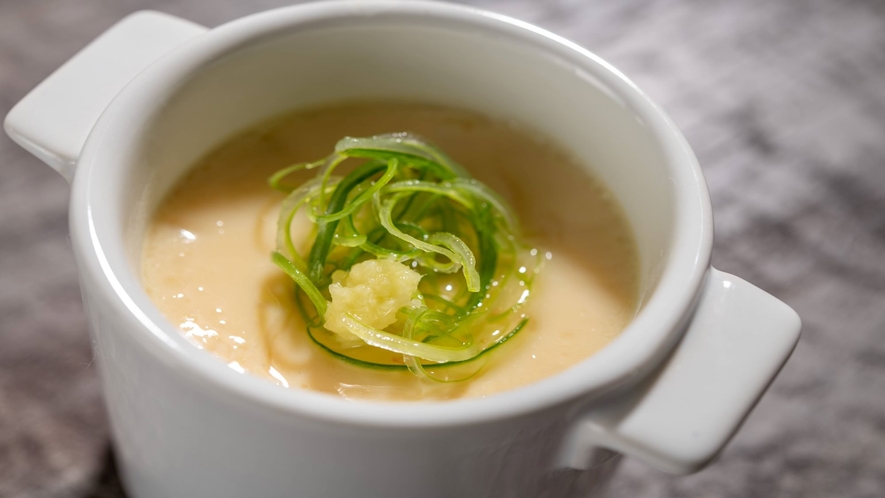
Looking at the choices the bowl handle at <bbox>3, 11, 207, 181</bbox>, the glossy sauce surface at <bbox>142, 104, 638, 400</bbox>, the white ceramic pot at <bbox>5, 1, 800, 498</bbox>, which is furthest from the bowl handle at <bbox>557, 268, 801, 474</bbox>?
the bowl handle at <bbox>3, 11, 207, 181</bbox>

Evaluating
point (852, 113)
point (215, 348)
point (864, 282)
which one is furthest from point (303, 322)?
point (852, 113)

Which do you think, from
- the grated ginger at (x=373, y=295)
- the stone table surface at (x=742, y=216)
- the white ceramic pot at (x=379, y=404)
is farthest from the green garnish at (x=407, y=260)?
the stone table surface at (x=742, y=216)

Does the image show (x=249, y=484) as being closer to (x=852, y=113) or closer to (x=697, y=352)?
(x=697, y=352)

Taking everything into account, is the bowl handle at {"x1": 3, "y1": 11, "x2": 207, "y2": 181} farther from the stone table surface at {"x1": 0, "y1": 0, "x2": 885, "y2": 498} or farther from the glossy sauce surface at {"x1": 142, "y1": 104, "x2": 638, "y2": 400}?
the stone table surface at {"x1": 0, "y1": 0, "x2": 885, "y2": 498}

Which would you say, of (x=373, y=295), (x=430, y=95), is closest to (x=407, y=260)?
(x=373, y=295)

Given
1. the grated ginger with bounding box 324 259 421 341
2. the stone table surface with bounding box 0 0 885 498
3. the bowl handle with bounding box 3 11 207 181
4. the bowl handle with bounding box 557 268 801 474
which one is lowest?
the stone table surface with bounding box 0 0 885 498

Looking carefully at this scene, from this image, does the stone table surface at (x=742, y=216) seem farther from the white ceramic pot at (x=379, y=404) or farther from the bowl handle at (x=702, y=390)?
the bowl handle at (x=702, y=390)

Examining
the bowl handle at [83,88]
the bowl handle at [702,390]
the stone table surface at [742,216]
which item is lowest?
the stone table surface at [742,216]
